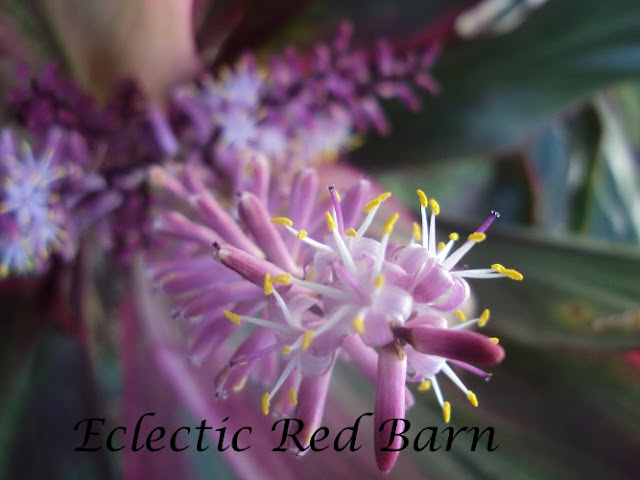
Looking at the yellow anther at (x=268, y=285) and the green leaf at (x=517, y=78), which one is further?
the green leaf at (x=517, y=78)

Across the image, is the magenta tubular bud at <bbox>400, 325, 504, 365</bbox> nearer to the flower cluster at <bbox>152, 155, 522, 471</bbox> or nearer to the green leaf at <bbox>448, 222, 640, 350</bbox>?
the flower cluster at <bbox>152, 155, 522, 471</bbox>

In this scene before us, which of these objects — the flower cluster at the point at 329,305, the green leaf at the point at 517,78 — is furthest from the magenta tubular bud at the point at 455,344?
the green leaf at the point at 517,78

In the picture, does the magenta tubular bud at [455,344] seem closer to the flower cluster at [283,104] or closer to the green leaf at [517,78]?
the flower cluster at [283,104]

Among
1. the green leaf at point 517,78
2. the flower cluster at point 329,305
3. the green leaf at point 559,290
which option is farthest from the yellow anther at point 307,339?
the green leaf at point 517,78

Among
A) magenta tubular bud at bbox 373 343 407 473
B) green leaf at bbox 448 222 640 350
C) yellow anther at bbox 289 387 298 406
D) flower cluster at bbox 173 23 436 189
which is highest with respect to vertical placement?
flower cluster at bbox 173 23 436 189

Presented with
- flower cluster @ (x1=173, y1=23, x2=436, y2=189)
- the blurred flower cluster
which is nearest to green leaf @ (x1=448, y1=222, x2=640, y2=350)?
the blurred flower cluster

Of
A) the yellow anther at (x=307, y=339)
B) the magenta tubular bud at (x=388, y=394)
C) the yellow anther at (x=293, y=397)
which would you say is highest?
the yellow anther at (x=307, y=339)

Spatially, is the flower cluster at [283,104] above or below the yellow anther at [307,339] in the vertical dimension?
above

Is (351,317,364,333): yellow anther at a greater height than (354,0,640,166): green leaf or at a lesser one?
lesser

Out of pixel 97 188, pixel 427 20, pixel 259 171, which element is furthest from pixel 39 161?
pixel 427 20
